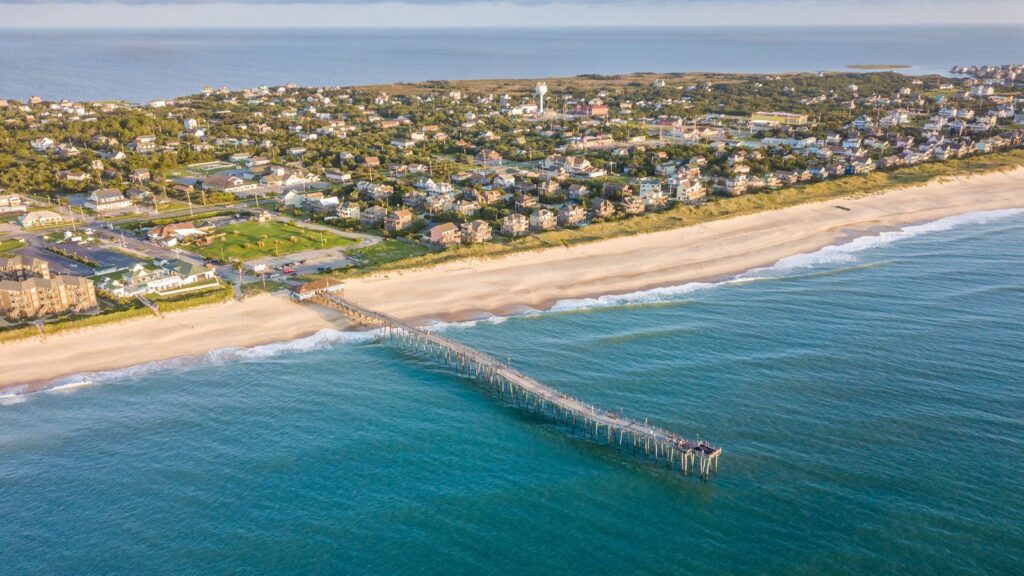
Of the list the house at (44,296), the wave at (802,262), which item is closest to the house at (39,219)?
the house at (44,296)

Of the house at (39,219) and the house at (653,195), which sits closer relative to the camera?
the house at (39,219)

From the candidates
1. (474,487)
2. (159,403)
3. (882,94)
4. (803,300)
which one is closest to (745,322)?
(803,300)

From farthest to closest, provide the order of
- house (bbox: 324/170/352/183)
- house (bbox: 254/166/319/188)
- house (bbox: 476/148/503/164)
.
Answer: house (bbox: 476/148/503/164)
house (bbox: 324/170/352/183)
house (bbox: 254/166/319/188)

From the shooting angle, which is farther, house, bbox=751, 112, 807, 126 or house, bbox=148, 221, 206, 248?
house, bbox=751, 112, 807, 126

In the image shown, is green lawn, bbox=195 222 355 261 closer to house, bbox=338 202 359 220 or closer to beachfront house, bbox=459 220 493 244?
house, bbox=338 202 359 220

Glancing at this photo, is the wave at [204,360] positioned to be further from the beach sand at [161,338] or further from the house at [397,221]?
the house at [397,221]

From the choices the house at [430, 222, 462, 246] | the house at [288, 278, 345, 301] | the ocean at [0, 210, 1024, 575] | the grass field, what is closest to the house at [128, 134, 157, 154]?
the grass field
